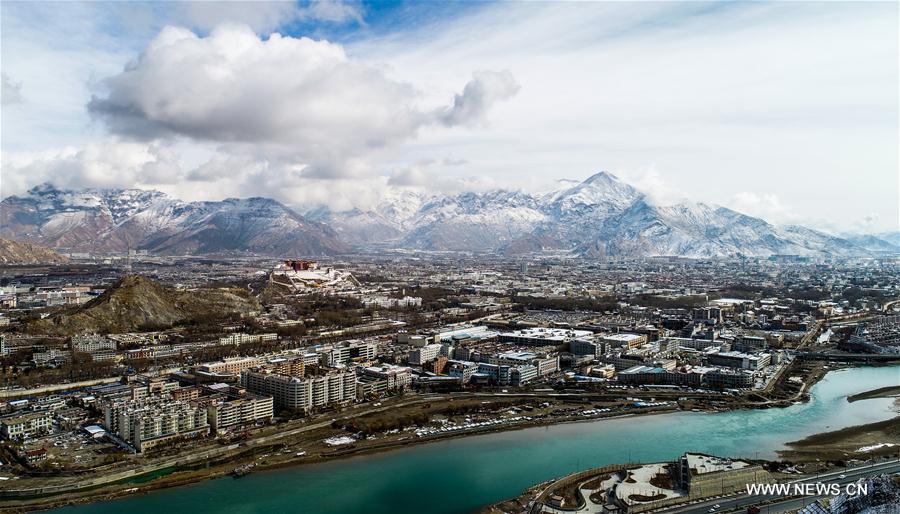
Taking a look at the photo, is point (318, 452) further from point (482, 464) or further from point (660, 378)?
point (660, 378)

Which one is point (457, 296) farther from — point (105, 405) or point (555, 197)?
point (555, 197)

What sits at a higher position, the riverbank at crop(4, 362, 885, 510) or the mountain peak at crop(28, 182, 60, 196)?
the mountain peak at crop(28, 182, 60, 196)

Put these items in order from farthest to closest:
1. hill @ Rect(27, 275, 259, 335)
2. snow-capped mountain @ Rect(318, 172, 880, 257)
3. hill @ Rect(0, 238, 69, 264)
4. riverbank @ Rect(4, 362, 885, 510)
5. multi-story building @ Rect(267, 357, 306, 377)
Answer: snow-capped mountain @ Rect(318, 172, 880, 257), hill @ Rect(0, 238, 69, 264), hill @ Rect(27, 275, 259, 335), multi-story building @ Rect(267, 357, 306, 377), riverbank @ Rect(4, 362, 885, 510)

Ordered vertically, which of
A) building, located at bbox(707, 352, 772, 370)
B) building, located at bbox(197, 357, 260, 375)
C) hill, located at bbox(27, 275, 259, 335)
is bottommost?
building, located at bbox(707, 352, 772, 370)

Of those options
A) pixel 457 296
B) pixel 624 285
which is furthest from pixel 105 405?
pixel 624 285

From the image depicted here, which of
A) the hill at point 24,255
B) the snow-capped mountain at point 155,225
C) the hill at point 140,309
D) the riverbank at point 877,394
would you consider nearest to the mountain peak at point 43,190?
the snow-capped mountain at point 155,225

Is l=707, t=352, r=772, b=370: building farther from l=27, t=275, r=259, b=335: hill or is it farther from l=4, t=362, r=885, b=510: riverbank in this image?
l=27, t=275, r=259, b=335: hill

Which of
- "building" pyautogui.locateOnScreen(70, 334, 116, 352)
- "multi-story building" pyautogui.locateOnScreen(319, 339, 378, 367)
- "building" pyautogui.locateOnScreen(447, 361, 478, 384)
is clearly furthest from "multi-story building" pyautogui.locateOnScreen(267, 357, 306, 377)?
"building" pyautogui.locateOnScreen(70, 334, 116, 352)

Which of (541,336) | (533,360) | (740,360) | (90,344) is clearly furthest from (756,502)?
(90,344)
